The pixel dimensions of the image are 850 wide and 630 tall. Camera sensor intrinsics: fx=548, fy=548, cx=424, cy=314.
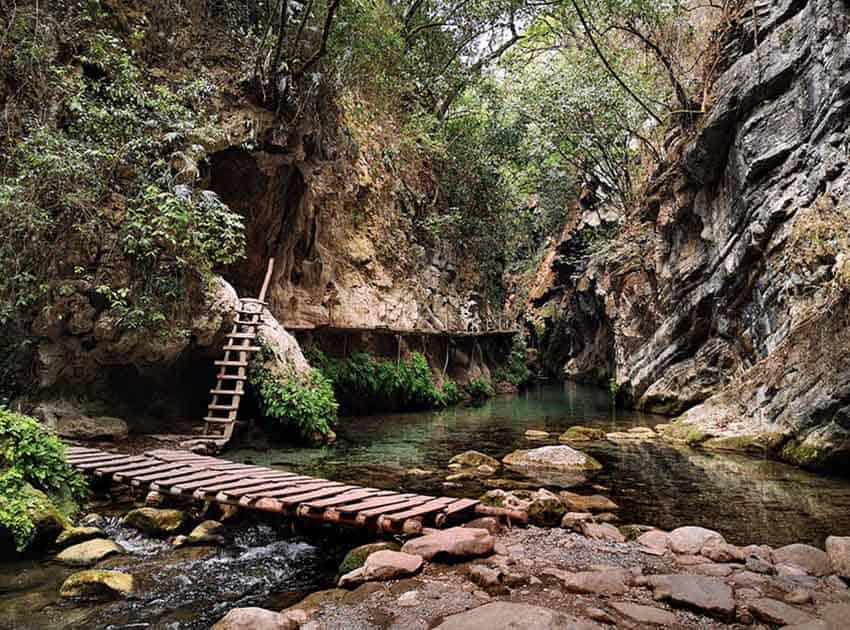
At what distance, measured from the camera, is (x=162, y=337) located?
9203mm

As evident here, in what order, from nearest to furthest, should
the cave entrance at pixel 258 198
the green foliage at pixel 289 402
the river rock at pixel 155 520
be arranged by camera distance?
1. the river rock at pixel 155 520
2. the green foliage at pixel 289 402
3. the cave entrance at pixel 258 198

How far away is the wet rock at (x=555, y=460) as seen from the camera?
887 cm

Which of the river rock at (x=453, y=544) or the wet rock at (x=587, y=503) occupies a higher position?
the river rock at (x=453, y=544)

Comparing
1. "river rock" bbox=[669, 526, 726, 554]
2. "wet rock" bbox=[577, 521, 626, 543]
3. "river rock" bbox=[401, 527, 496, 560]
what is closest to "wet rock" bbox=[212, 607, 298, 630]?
"river rock" bbox=[401, 527, 496, 560]

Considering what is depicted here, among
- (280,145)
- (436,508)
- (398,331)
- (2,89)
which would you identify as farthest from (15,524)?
(398,331)

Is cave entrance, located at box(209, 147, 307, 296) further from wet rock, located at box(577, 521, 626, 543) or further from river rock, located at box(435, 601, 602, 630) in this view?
river rock, located at box(435, 601, 602, 630)

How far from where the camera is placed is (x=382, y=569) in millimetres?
4273

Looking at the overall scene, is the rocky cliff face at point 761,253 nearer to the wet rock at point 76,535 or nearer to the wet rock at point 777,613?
the wet rock at point 777,613

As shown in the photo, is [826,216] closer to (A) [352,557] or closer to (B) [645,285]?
(A) [352,557]

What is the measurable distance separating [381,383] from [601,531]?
11932 mm

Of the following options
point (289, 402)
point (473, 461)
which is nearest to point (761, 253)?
point (473, 461)

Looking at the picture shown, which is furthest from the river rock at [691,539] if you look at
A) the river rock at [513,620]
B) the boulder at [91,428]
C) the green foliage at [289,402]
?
the boulder at [91,428]

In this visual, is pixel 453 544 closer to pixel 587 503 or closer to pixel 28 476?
pixel 587 503

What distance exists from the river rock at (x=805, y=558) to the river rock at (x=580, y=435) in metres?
7.02
